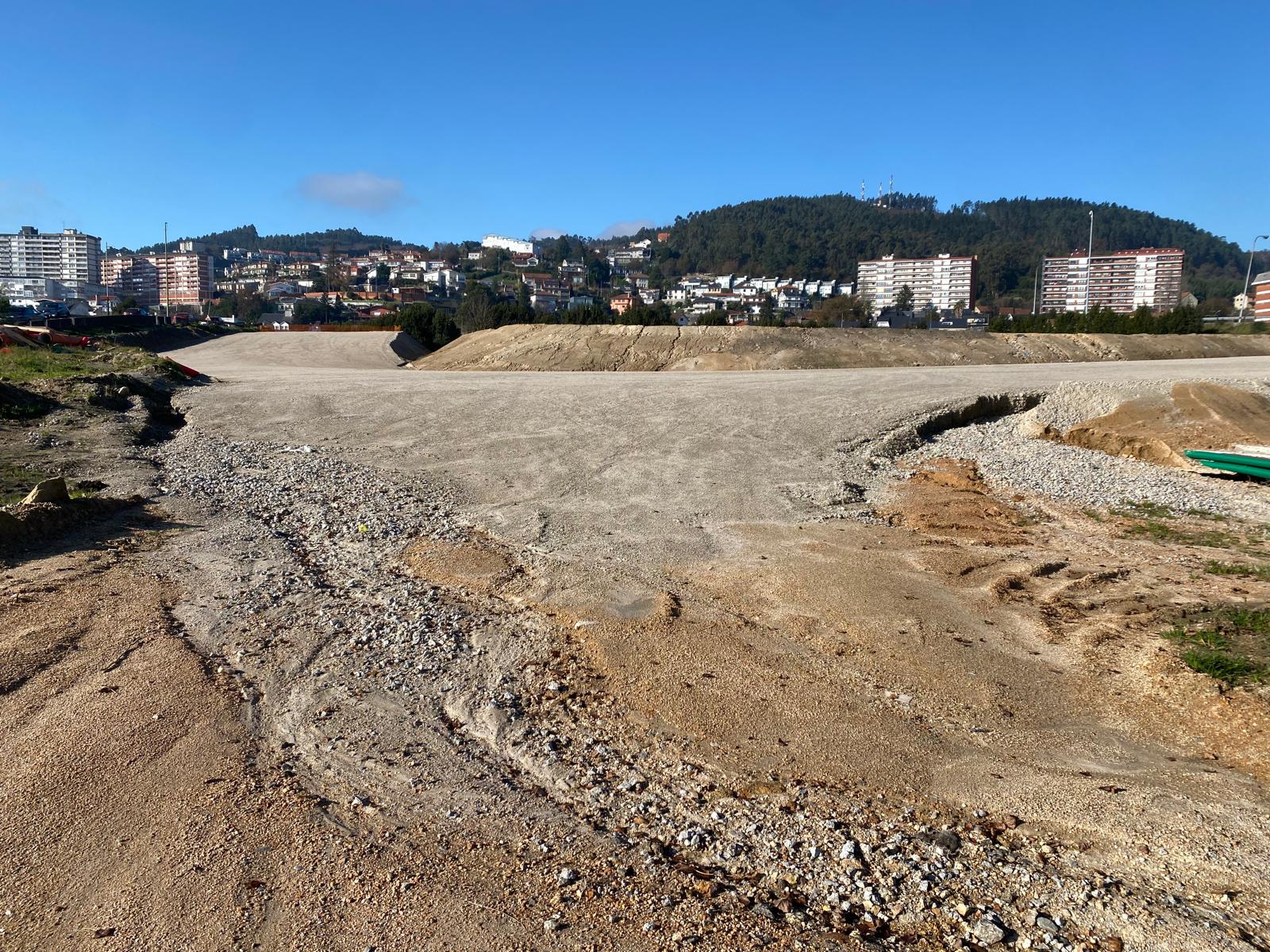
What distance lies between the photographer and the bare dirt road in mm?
4094

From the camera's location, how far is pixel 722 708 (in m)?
6.32

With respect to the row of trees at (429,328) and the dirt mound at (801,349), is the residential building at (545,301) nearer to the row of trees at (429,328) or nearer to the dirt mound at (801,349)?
the row of trees at (429,328)

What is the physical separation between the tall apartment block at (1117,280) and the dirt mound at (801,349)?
Result: 92.2 m

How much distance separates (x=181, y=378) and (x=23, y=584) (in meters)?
22.7

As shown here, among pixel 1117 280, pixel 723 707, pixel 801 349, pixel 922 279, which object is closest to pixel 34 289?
pixel 801 349

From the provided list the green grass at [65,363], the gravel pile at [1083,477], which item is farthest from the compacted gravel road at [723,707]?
the green grass at [65,363]

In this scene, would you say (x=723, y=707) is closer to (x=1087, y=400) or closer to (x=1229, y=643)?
(x=1229, y=643)

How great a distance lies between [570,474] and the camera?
1466 centimetres

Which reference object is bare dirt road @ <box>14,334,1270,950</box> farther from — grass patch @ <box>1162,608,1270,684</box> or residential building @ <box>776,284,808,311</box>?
residential building @ <box>776,284,808,311</box>

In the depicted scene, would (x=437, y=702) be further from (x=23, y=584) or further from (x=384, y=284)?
(x=384, y=284)

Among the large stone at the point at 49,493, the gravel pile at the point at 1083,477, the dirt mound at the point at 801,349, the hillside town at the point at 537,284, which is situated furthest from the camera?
the hillside town at the point at 537,284

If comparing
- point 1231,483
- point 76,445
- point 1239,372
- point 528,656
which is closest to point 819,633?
point 528,656

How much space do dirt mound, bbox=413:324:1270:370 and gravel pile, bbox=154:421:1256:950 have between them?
28.0 m

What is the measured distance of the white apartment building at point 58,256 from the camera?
176 m
